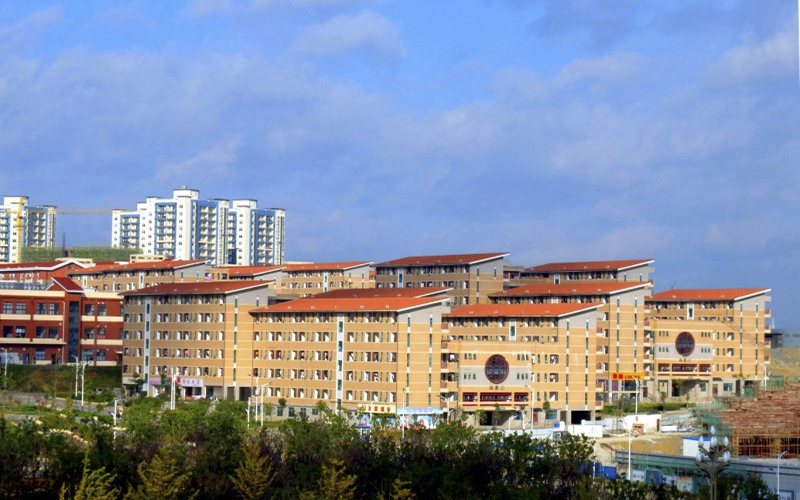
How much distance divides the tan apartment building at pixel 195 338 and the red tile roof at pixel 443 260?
22061mm

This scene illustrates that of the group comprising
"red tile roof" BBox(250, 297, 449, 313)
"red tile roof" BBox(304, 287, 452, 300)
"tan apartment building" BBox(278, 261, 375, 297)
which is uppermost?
"tan apartment building" BBox(278, 261, 375, 297)

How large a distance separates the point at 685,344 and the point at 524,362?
26582 millimetres

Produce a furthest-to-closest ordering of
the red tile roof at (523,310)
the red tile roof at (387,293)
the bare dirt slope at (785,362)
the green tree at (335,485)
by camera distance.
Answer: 1. the bare dirt slope at (785,362)
2. the red tile roof at (387,293)
3. the red tile roof at (523,310)
4. the green tree at (335,485)

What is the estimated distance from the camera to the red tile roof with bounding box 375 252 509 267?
116 meters

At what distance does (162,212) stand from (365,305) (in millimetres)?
109803

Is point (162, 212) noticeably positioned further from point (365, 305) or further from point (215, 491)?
point (215, 491)

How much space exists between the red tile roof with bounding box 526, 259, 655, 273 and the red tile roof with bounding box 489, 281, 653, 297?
3547 millimetres

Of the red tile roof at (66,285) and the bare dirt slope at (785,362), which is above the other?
the red tile roof at (66,285)

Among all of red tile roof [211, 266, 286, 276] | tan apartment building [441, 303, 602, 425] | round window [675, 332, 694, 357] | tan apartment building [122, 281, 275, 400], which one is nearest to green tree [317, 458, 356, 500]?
tan apartment building [441, 303, 602, 425]

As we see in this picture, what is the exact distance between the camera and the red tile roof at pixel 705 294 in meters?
120

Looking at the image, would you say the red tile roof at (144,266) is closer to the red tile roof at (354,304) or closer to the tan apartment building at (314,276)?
the tan apartment building at (314,276)

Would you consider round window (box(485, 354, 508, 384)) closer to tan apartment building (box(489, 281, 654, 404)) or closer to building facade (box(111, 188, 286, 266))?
tan apartment building (box(489, 281, 654, 404))

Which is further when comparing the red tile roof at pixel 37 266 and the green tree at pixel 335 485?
the red tile roof at pixel 37 266

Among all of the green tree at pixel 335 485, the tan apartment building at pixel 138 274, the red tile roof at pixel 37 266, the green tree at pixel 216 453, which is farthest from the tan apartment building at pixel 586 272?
the green tree at pixel 335 485
